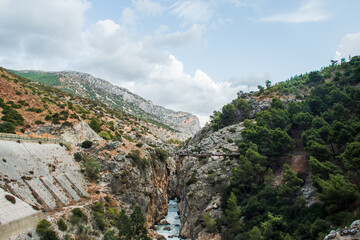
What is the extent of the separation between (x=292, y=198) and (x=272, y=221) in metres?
6.26

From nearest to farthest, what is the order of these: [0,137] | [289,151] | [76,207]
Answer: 1. [76,207]
2. [0,137]
3. [289,151]

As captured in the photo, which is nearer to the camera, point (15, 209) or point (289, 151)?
point (15, 209)

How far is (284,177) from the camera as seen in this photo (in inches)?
1491

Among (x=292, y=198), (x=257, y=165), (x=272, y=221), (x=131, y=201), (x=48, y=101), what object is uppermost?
(x=48, y=101)

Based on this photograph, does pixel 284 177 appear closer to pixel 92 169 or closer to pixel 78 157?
pixel 92 169

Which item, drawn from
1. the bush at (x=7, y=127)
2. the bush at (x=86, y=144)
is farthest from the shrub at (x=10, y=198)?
the bush at (x=7, y=127)

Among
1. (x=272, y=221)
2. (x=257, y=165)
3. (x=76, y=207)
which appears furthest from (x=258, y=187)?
(x=76, y=207)

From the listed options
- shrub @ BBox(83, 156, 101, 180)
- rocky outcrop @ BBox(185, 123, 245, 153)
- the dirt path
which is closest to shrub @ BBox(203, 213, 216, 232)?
the dirt path

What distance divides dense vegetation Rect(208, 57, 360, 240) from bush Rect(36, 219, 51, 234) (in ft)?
88.4

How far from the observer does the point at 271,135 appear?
51531 millimetres

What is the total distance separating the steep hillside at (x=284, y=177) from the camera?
93.5ft

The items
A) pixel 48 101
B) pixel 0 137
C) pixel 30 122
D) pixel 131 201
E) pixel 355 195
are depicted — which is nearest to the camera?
pixel 355 195

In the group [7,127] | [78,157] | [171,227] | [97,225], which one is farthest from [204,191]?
[7,127]

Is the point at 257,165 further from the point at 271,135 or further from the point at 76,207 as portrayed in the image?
the point at 76,207
